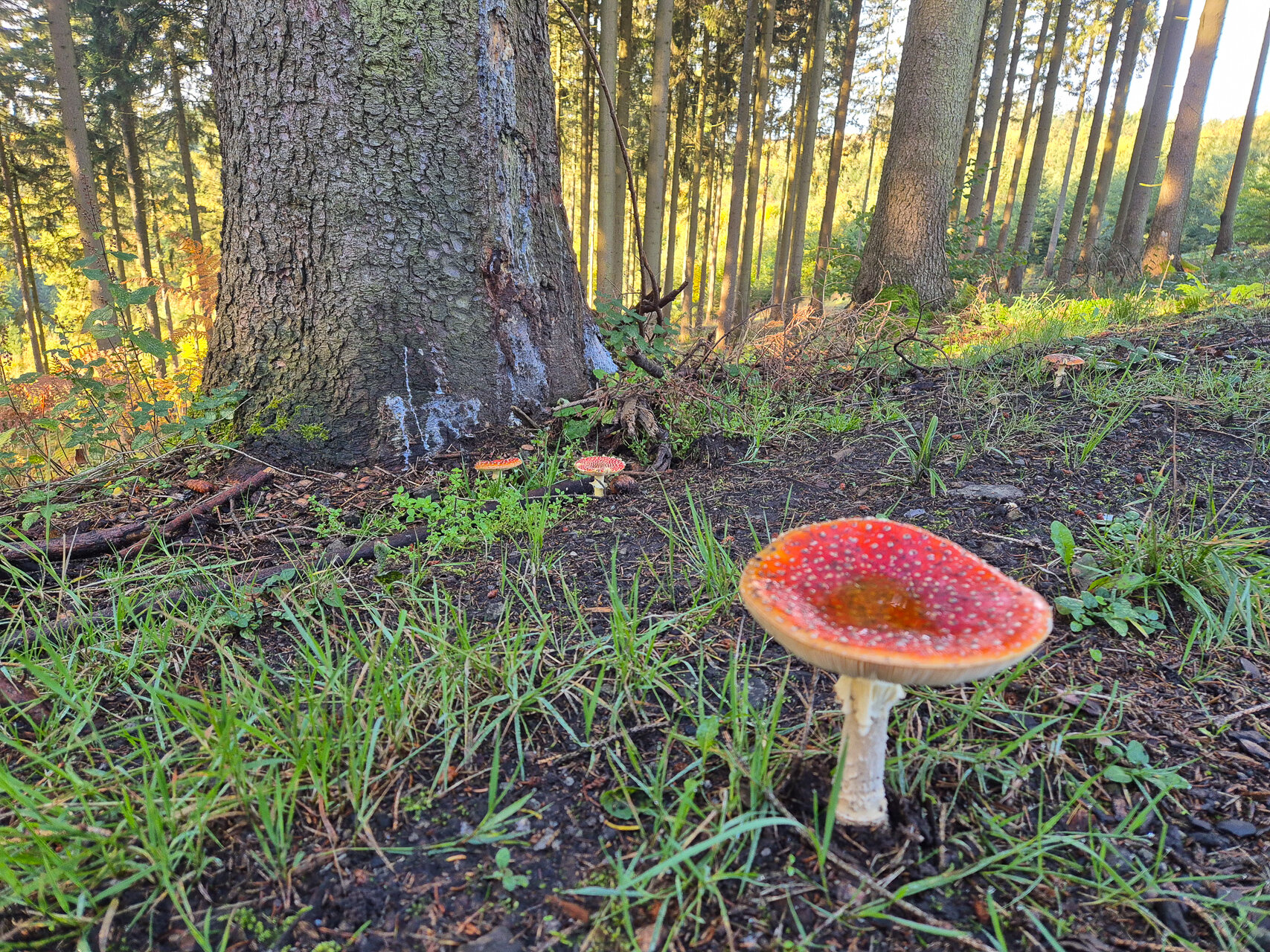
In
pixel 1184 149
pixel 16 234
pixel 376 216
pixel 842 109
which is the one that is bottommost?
pixel 16 234

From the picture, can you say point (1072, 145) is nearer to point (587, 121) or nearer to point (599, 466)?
point (587, 121)

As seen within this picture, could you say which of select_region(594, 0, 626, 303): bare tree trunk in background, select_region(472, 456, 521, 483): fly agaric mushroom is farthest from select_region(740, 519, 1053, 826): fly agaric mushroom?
select_region(594, 0, 626, 303): bare tree trunk in background

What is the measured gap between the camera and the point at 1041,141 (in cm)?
1441

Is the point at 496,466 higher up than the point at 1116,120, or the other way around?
the point at 1116,120

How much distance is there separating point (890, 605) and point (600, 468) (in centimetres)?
177

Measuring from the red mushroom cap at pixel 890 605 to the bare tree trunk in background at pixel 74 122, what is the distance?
979 centimetres

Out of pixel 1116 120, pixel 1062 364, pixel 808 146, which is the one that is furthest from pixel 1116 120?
pixel 1062 364

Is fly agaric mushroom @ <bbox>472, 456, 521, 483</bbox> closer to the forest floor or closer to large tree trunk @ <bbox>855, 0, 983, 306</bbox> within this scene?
the forest floor

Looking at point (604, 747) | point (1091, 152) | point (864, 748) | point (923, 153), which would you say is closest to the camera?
point (864, 748)

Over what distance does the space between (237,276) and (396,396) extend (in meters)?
0.96

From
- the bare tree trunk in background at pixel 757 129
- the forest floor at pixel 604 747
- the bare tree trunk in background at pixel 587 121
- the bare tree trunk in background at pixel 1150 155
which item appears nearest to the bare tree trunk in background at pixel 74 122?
the bare tree trunk in background at pixel 587 121

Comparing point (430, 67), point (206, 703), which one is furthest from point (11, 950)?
point (430, 67)

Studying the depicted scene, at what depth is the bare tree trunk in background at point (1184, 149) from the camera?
9.10 meters

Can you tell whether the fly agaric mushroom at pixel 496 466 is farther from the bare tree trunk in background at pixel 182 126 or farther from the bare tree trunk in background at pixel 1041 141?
the bare tree trunk in background at pixel 182 126
